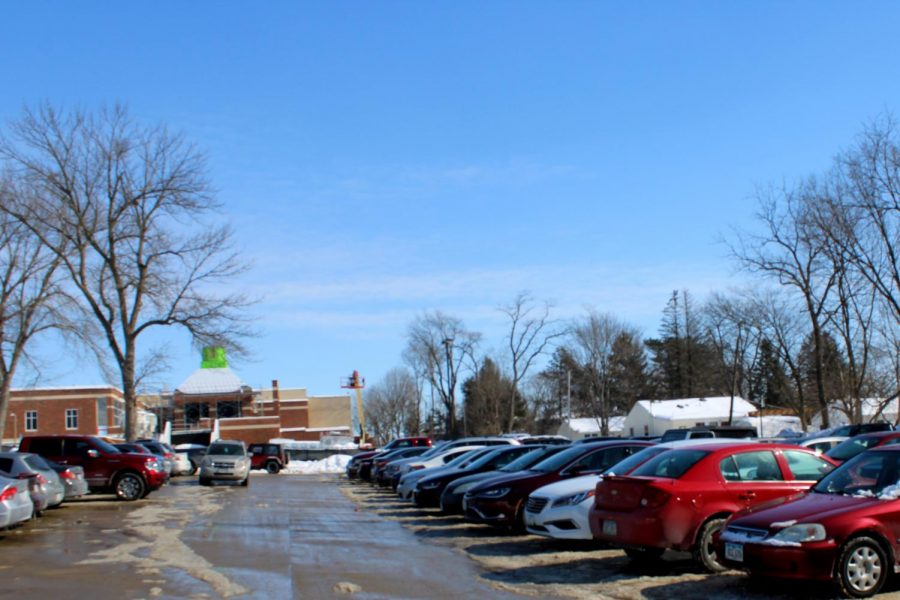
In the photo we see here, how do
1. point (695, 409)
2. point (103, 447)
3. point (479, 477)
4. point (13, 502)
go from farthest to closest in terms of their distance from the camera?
point (695, 409), point (103, 447), point (479, 477), point (13, 502)

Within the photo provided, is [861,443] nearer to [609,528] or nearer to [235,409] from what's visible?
[609,528]

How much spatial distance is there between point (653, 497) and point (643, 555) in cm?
136

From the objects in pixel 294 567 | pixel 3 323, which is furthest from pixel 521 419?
pixel 294 567

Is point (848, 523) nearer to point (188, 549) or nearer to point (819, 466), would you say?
point (819, 466)

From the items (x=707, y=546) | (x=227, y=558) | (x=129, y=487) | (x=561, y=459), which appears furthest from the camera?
(x=129, y=487)

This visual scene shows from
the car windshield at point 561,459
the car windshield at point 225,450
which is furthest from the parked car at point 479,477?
the car windshield at point 225,450

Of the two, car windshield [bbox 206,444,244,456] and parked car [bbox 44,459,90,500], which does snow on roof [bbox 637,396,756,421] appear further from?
parked car [bbox 44,459,90,500]

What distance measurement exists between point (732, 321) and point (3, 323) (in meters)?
46.0

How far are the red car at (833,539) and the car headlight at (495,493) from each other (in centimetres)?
594

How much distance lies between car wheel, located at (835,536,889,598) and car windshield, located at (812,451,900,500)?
0.61 metres

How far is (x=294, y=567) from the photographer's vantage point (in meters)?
12.0

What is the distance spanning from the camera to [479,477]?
18406 mm

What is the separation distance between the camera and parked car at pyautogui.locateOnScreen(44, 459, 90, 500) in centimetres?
2106

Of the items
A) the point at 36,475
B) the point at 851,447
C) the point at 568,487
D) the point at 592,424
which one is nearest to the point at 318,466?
the point at 592,424
